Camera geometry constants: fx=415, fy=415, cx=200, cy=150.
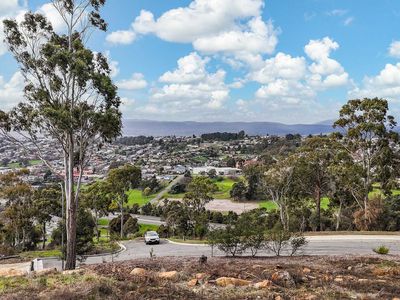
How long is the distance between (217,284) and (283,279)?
166cm

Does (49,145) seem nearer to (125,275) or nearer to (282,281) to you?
(125,275)

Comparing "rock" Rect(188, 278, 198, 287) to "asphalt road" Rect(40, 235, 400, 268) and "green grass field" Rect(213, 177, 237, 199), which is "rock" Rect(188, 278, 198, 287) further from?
"green grass field" Rect(213, 177, 237, 199)

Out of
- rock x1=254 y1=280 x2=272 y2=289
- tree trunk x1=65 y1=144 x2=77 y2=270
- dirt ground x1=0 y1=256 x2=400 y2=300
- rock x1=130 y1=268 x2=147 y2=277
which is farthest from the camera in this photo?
tree trunk x1=65 y1=144 x2=77 y2=270

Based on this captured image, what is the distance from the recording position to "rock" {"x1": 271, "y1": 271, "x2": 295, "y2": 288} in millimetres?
10027

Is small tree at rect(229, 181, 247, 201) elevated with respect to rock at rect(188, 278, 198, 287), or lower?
lower

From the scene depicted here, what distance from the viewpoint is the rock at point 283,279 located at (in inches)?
395

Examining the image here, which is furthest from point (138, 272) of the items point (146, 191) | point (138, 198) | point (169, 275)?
point (146, 191)

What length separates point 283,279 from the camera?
1027cm

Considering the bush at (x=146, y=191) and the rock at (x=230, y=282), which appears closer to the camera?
the rock at (x=230, y=282)

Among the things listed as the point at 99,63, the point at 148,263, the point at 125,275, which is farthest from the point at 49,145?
the point at 125,275

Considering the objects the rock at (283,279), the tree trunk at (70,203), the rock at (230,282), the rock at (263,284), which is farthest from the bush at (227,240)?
the rock at (263,284)

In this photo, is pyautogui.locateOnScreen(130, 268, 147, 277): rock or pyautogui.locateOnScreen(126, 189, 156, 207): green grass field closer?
pyautogui.locateOnScreen(130, 268, 147, 277): rock

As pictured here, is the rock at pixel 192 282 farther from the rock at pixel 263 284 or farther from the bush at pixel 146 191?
the bush at pixel 146 191

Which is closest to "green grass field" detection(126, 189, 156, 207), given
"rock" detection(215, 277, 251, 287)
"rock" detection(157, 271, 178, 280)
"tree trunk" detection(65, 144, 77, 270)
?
"tree trunk" detection(65, 144, 77, 270)
